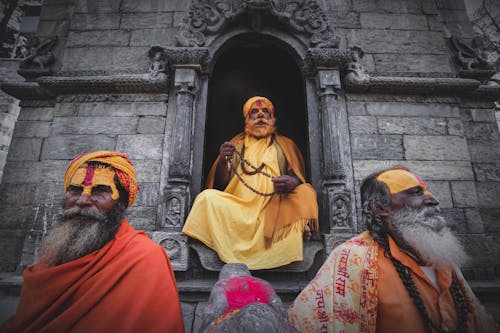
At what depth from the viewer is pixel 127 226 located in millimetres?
1822

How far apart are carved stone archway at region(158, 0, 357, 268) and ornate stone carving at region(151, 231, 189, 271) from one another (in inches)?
4.2

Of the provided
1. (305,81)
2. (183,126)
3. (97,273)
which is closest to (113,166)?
(97,273)

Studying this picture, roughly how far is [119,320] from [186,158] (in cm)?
197

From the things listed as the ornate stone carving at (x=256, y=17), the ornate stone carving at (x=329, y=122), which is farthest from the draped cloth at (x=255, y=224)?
the ornate stone carving at (x=256, y=17)

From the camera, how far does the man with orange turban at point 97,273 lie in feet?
4.39

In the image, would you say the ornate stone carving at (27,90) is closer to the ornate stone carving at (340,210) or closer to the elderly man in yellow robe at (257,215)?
the elderly man in yellow robe at (257,215)

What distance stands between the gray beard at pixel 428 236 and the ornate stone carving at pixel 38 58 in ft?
15.2

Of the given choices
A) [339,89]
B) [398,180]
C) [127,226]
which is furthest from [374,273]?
[339,89]

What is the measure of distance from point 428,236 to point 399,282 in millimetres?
361

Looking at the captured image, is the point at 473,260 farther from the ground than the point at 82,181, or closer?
closer

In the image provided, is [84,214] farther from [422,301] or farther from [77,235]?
[422,301]

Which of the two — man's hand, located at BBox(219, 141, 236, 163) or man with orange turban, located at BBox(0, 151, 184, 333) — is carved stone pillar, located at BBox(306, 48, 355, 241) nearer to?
man's hand, located at BBox(219, 141, 236, 163)

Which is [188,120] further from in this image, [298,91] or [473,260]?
[473,260]

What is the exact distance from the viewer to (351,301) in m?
1.47
